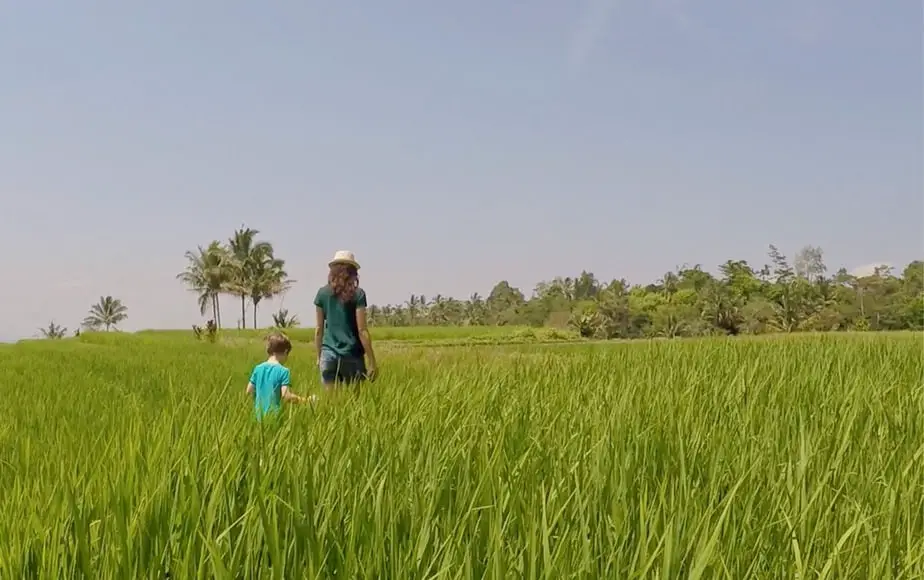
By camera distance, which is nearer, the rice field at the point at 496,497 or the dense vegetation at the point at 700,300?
the rice field at the point at 496,497

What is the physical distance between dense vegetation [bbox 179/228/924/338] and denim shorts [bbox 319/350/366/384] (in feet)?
114

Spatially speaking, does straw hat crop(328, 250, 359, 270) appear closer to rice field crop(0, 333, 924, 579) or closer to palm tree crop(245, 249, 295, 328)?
rice field crop(0, 333, 924, 579)

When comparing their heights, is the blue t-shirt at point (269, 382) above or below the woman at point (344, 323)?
below

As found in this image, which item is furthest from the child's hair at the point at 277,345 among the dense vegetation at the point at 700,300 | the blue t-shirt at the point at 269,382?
Result: the dense vegetation at the point at 700,300

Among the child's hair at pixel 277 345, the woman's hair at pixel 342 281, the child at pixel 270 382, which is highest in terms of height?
the woman's hair at pixel 342 281

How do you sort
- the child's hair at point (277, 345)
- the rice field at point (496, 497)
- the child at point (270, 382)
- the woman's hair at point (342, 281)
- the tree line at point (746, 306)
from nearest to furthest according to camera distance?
the rice field at point (496, 497) → the child at point (270, 382) → the child's hair at point (277, 345) → the woman's hair at point (342, 281) → the tree line at point (746, 306)

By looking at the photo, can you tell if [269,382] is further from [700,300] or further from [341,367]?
[700,300]

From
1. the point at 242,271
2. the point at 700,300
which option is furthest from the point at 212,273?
the point at 700,300

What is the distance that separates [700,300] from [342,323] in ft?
Result: 155

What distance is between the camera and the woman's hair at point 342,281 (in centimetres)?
477

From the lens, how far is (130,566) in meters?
1.29

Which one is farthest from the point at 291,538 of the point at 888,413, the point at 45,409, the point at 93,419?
the point at 45,409

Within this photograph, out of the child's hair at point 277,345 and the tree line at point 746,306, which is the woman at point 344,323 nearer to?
the child's hair at point 277,345

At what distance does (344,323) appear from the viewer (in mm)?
4809
